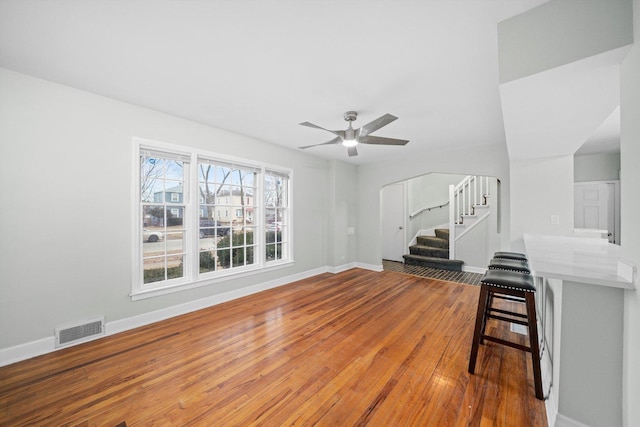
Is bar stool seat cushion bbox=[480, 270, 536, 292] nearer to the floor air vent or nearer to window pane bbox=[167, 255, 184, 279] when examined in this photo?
window pane bbox=[167, 255, 184, 279]

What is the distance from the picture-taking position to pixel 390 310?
3.33 m

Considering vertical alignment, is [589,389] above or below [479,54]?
below

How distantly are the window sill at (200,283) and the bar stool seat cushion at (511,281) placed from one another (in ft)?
10.7

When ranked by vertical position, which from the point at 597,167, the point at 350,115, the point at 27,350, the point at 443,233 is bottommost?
the point at 27,350

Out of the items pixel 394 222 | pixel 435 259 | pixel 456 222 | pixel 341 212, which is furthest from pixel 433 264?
pixel 341 212

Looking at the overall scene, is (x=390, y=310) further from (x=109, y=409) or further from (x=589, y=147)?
(x=589, y=147)

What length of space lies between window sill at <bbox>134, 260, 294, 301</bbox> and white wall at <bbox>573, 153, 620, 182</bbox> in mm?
6235

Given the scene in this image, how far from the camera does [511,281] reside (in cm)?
191

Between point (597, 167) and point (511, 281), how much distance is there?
5.06 metres

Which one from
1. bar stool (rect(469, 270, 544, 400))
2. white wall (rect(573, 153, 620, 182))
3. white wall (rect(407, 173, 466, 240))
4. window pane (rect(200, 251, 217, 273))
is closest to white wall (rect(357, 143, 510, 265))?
white wall (rect(407, 173, 466, 240))

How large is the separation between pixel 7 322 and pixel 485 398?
402cm

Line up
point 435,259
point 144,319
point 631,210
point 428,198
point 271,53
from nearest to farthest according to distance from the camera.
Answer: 1. point 631,210
2. point 271,53
3. point 144,319
4. point 435,259
5. point 428,198

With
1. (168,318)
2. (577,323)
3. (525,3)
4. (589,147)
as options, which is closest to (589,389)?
(577,323)

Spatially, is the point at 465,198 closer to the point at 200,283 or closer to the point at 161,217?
the point at 200,283
